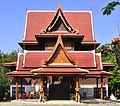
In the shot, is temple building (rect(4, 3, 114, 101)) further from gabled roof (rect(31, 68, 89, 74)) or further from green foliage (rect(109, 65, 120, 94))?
green foliage (rect(109, 65, 120, 94))

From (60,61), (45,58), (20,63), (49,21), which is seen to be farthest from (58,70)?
(49,21)

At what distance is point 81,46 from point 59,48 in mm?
8471

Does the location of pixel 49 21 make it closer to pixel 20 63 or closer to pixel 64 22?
pixel 64 22

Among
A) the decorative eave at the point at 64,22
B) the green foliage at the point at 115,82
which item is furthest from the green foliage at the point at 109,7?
the green foliage at the point at 115,82

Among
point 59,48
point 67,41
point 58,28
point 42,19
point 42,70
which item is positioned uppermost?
point 42,19

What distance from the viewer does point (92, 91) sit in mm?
23297

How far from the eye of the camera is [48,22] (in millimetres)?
26828

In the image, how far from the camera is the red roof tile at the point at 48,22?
25.6m

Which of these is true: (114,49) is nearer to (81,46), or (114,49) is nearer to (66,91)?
(66,91)

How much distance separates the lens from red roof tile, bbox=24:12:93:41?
25.6m

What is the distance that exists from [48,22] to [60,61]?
1155 centimetres

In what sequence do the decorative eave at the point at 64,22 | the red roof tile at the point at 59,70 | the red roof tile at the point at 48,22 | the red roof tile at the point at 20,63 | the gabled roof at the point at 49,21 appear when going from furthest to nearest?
the red roof tile at the point at 48,22 < the gabled roof at the point at 49,21 < the decorative eave at the point at 64,22 < the red roof tile at the point at 20,63 < the red roof tile at the point at 59,70

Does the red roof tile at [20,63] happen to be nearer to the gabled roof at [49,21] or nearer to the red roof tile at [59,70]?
the red roof tile at [59,70]

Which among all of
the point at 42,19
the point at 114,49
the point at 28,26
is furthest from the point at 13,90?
the point at 114,49
